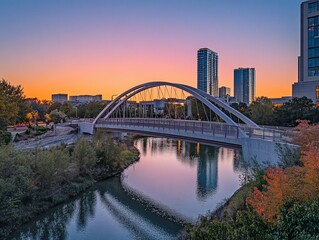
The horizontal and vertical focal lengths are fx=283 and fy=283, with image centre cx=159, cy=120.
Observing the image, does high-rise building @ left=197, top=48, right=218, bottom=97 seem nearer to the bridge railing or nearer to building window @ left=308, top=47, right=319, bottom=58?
building window @ left=308, top=47, right=319, bottom=58

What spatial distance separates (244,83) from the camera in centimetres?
18712

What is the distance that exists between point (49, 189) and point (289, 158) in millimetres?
14622

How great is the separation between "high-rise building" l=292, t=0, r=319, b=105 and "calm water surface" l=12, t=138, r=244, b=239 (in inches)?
887

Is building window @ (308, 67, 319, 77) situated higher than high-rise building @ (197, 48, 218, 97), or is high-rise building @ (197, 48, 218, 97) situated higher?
high-rise building @ (197, 48, 218, 97)

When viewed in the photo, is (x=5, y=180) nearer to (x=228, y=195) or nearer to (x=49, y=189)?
(x=49, y=189)

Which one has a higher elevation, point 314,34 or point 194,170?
point 314,34

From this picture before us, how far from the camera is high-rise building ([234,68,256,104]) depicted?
18575 centimetres

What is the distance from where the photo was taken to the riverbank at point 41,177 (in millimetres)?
14367

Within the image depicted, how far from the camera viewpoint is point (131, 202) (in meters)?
20.0

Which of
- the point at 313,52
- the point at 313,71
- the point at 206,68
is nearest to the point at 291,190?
the point at 313,71

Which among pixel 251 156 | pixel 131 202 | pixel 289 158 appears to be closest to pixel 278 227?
pixel 289 158

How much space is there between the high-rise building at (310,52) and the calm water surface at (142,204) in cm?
2254

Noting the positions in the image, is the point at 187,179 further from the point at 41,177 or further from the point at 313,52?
the point at 313,52

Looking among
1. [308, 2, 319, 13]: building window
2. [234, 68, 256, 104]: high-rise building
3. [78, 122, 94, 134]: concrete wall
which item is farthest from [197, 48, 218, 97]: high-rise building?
[78, 122, 94, 134]: concrete wall
